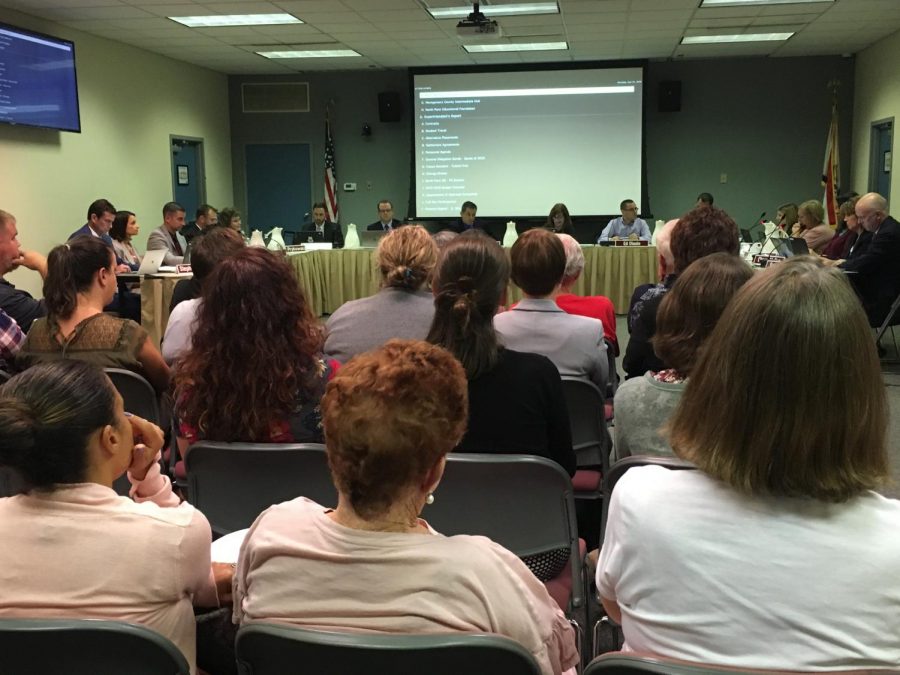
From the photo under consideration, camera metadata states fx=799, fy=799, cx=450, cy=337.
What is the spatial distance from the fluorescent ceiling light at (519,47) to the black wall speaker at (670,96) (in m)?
1.83

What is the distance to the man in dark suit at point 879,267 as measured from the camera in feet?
19.1

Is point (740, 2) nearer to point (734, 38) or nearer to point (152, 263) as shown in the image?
point (734, 38)

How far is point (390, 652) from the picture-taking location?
0.93 m

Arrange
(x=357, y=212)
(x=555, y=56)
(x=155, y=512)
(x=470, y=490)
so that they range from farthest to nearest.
Result: (x=357, y=212) < (x=555, y=56) < (x=470, y=490) < (x=155, y=512)

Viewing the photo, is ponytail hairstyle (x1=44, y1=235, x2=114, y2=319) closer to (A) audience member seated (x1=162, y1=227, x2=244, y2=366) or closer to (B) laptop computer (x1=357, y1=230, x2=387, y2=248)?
(A) audience member seated (x1=162, y1=227, x2=244, y2=366)

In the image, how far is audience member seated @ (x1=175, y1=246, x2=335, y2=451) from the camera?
199 centimetres

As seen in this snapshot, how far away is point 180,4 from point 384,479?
273 inches

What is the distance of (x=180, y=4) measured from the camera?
6.90 m

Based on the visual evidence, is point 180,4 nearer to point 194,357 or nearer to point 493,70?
point 493,70

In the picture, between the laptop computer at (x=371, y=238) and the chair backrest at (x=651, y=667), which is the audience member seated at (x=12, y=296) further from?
the laptop computer at (x=371, y=238)

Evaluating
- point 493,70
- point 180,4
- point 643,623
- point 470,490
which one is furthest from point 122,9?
point 643,623

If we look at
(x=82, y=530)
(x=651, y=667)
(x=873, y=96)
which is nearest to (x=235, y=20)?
(x=873, y=96)

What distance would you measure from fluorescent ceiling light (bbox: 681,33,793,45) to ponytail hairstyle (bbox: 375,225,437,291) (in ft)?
23.6

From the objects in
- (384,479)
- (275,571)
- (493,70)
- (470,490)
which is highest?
(493,70)
